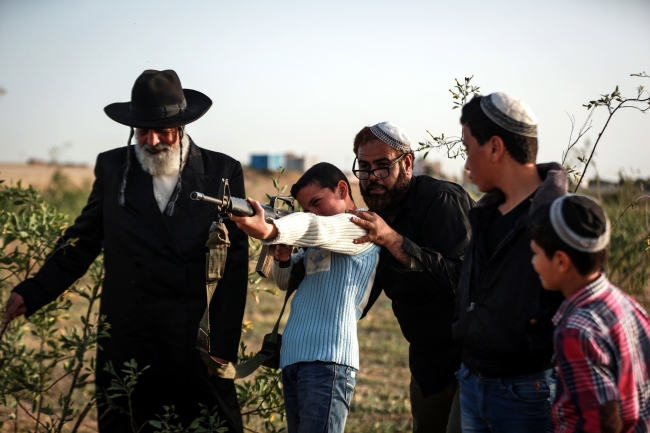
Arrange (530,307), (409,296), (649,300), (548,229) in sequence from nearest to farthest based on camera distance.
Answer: (548,229)
(530,307)
(409,296)
(649,300)

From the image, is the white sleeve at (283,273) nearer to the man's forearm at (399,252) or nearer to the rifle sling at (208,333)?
the rifle sling at (208,333)

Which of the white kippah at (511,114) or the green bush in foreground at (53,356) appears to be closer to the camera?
the white kippah at (511,114)

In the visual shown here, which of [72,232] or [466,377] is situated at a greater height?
[72,232]

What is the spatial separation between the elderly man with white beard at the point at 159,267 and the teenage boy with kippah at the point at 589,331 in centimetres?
201

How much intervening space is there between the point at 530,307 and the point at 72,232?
2.71 m

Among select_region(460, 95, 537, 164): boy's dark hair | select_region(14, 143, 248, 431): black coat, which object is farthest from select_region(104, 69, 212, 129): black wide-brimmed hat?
select_region(460, 95, 537, 164): boy's dark hair

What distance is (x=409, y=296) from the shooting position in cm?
372

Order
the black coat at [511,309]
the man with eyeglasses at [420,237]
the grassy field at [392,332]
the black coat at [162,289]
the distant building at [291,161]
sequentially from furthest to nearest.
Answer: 1. the distant building at [291,161]
2. the grassy field at [392,332]
3. the black coat at [162,289]
4. the man with eyeglasses at [420,237]
5. the black coat at [511,309]

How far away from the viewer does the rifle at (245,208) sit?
2.98 meters

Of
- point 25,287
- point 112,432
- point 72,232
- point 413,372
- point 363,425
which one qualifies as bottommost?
point 363,425

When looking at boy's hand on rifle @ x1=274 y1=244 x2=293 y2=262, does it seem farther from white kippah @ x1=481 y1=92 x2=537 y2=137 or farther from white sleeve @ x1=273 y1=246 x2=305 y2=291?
white kippah @ x1=481 y1=92 x2=537 y2=137

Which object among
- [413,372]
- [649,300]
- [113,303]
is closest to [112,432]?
[113,303]

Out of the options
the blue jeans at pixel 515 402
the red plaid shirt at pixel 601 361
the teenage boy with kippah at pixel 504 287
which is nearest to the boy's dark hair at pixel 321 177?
the teenage boy with kippah at pixel 504 287

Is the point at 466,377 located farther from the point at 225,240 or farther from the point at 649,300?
the point at 649,300
